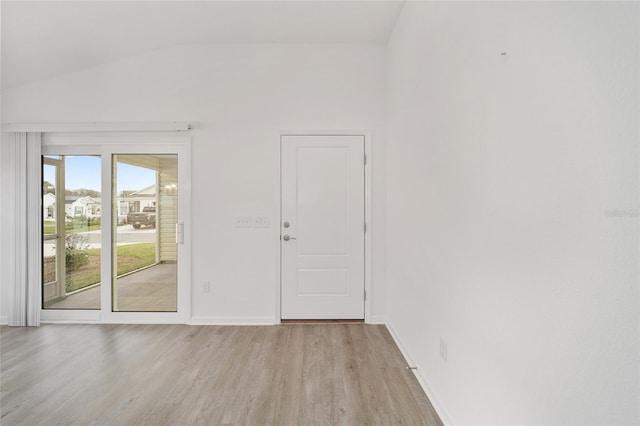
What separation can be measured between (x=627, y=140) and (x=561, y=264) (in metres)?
0.40

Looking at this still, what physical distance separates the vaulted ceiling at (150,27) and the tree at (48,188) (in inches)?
44.4

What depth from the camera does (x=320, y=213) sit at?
134 inches

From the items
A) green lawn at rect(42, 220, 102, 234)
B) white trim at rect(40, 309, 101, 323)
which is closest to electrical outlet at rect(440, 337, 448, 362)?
white trim at rect(40, 309, 101, 323)

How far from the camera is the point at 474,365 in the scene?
1521 mm

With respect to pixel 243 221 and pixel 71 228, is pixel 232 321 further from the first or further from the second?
pixel 71 228

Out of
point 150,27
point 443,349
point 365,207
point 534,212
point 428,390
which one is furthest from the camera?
point 365,207

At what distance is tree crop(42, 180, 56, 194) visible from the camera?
11.3ft

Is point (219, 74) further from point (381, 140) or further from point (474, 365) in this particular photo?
point (474, 365)

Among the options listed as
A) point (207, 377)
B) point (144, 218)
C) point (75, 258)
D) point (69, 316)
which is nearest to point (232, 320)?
point (207, 377)

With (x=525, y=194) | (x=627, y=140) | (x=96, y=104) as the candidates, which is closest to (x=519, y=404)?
(x=525, y=194)

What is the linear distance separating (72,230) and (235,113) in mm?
2284

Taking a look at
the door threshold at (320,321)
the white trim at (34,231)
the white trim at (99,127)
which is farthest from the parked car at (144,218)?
the door threshold at (320,321)

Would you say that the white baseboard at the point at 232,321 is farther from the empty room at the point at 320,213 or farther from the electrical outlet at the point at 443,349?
the electrical outlet at the point at 443,349

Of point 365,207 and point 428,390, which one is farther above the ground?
point 365,207
